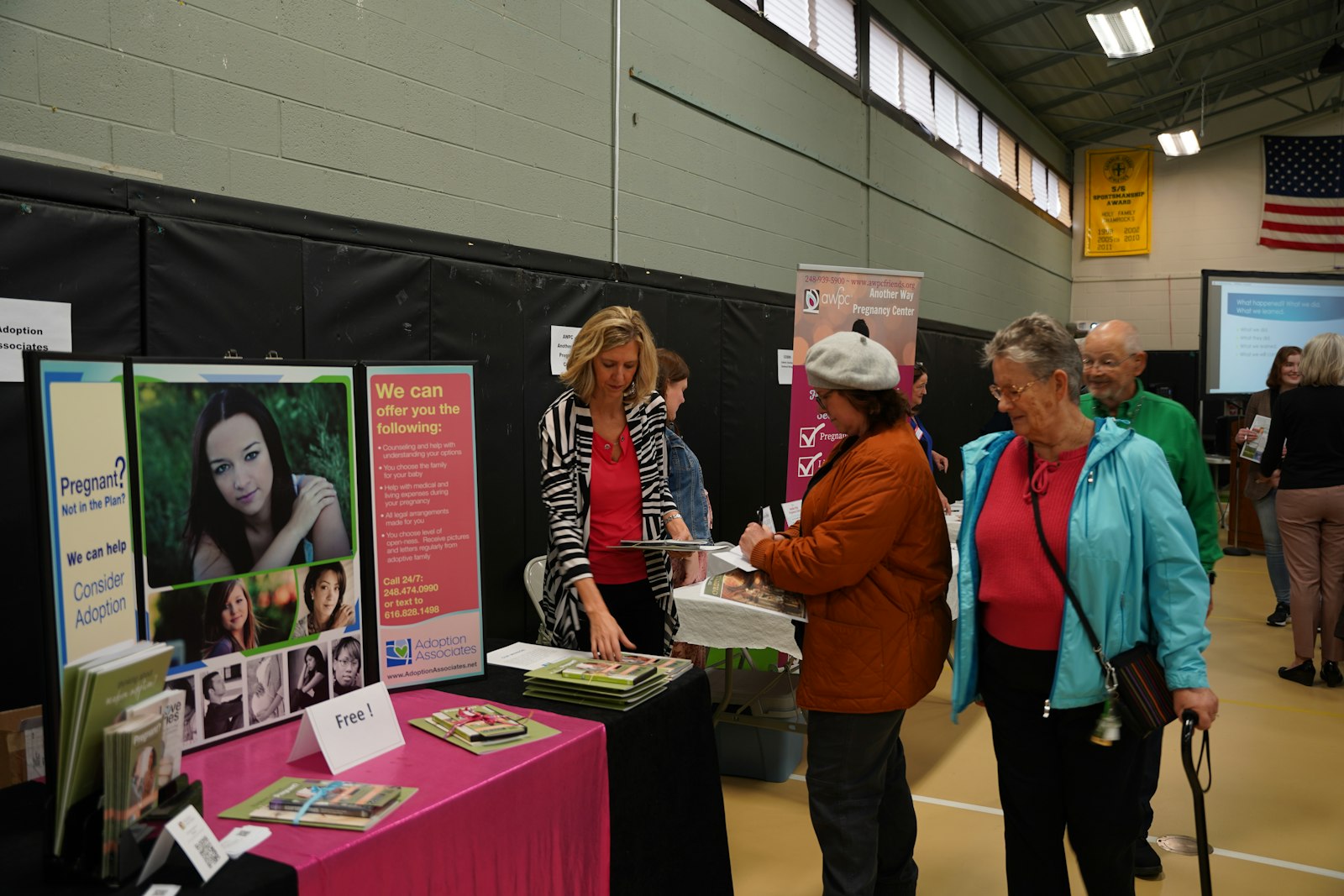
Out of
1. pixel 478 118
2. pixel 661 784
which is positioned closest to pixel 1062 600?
pixel 661 784

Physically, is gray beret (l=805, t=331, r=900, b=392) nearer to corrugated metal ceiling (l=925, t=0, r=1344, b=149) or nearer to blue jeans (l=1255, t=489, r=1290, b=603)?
blue jeans (l=1255, t=489, r=1290, b=603)

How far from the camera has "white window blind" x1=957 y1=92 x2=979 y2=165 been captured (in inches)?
370

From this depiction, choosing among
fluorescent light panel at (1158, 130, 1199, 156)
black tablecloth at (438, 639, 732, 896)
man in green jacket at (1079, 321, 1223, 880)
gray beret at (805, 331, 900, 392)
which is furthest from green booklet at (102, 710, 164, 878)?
fluorescent light panel at (1158, 130, 1199, 156)

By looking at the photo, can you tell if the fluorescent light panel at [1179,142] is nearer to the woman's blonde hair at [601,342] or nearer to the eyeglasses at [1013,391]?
the woman's blonde hair at [601,342]

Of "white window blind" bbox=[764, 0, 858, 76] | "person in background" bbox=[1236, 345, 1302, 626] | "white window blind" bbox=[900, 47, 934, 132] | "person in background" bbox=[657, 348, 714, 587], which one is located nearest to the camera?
"person in background" bbox=[657, 348, 714, 587]

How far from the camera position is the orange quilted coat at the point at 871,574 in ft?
6.41

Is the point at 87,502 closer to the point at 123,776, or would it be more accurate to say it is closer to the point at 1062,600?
the point at 123,776

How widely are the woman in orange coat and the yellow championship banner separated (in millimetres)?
13061

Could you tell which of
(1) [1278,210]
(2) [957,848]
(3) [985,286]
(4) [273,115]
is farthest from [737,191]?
(1) [1278,210]

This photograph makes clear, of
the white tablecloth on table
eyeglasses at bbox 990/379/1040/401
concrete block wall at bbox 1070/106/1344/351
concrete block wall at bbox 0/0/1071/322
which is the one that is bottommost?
the white tablecloth on table

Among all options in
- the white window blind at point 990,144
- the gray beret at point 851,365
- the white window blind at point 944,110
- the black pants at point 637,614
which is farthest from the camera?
the white window blind at point 990,144

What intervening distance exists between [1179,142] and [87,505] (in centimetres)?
1178

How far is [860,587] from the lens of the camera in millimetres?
2012

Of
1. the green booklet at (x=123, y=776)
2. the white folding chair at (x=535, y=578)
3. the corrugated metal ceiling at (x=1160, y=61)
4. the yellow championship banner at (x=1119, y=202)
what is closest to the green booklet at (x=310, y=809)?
the green booklet at (x=123, y=776)
